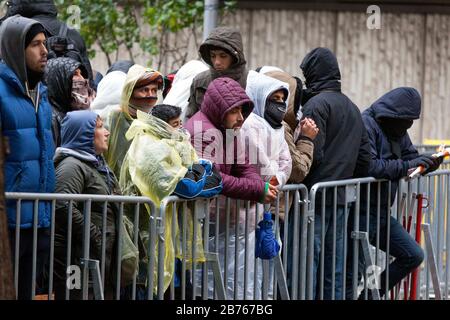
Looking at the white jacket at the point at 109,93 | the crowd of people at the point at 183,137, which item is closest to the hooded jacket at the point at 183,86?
the crowd of people at the point at 183,137

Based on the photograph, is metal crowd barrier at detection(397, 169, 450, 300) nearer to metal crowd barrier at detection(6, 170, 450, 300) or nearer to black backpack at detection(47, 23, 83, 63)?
metal crowd barrier at detection(6, 170, 450, 300)

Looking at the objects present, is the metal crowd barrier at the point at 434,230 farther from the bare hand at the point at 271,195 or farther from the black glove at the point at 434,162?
the bare hand at the point at 271,195

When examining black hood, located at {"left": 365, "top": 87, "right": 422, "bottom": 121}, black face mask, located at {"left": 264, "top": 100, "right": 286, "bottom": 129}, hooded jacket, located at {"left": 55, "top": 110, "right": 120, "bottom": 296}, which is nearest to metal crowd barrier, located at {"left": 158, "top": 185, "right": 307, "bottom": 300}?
hooded jacket, located at {"left": 55, "top": 110, "right": 120, "bottom": 296}

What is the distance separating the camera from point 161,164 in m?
8.02

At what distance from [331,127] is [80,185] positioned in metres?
2.74

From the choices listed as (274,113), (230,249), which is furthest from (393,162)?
(230,249)

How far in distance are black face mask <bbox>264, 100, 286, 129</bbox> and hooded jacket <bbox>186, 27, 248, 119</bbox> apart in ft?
1.13

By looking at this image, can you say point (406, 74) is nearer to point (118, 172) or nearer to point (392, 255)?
point (392, 255)

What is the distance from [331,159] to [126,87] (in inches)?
70.3

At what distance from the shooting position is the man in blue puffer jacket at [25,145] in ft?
24.2

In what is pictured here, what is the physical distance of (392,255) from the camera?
34.9ft

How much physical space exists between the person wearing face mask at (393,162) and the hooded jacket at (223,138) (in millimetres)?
1811

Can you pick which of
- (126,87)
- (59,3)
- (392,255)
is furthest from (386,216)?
(59,3)

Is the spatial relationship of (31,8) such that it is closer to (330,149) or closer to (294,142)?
(294,142)
